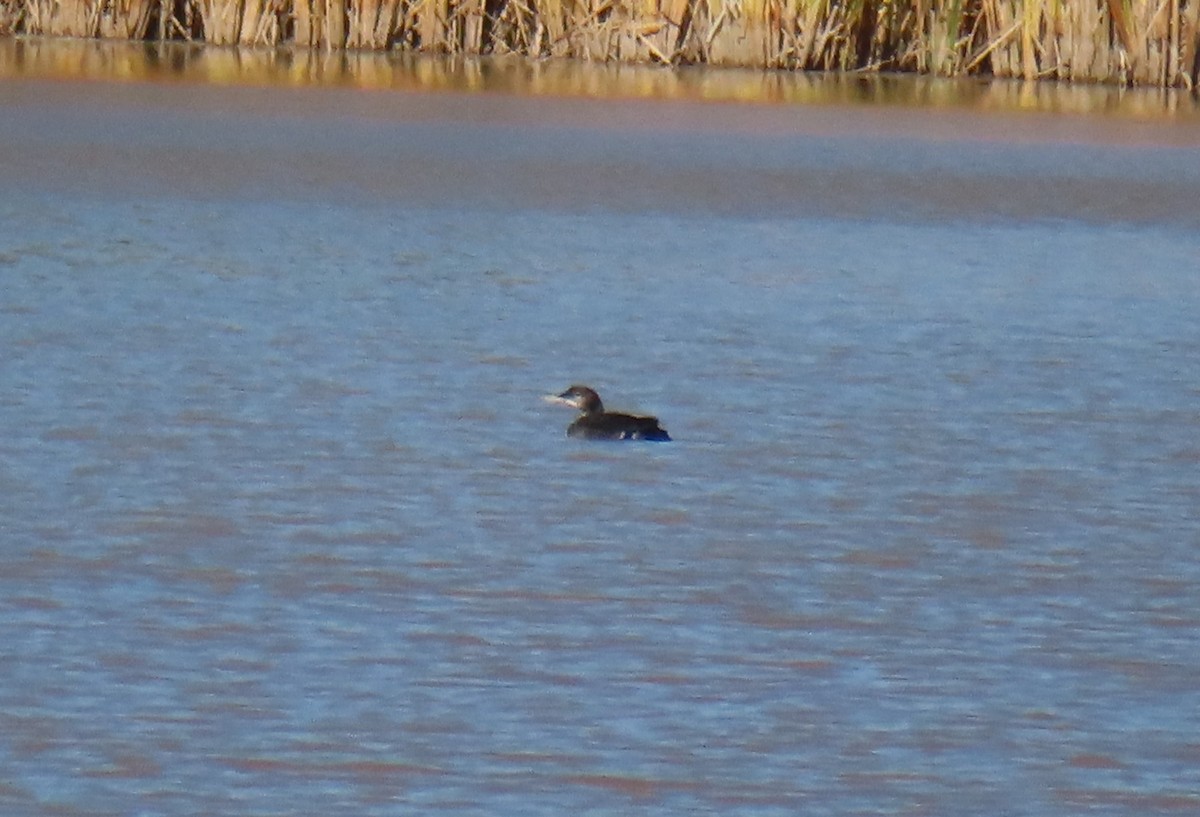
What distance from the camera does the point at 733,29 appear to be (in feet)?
79.1

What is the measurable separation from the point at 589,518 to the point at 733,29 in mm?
17446

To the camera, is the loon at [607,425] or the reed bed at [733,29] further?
the reed bed at [733,29]

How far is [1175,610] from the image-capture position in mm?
6234

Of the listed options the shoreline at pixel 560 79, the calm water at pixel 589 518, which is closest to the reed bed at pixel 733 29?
the shoreline at pixel 560 79

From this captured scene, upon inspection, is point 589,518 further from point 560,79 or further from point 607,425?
point 560,79

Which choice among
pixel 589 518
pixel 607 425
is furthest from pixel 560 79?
pixel 589 518

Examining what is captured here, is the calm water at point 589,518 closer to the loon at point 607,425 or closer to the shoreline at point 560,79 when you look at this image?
the loon at point 607,425

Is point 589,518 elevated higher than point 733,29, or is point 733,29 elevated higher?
point 733,29

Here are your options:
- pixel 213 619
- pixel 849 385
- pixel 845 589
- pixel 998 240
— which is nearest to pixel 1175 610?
pixel 845 589

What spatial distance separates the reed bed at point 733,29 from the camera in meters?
23.1

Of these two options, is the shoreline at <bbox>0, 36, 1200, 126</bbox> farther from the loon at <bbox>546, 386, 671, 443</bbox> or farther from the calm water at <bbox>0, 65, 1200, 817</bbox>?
the loon at <bbox>546, 386, 671, 443</bbox>

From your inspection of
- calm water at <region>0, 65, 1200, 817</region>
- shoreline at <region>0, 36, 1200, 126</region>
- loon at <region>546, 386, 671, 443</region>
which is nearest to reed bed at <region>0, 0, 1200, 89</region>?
shoreline at <region>0, 36, 1200, 126</region>

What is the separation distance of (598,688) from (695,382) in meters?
4.00

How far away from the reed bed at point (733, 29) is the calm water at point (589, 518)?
28.9 ft
